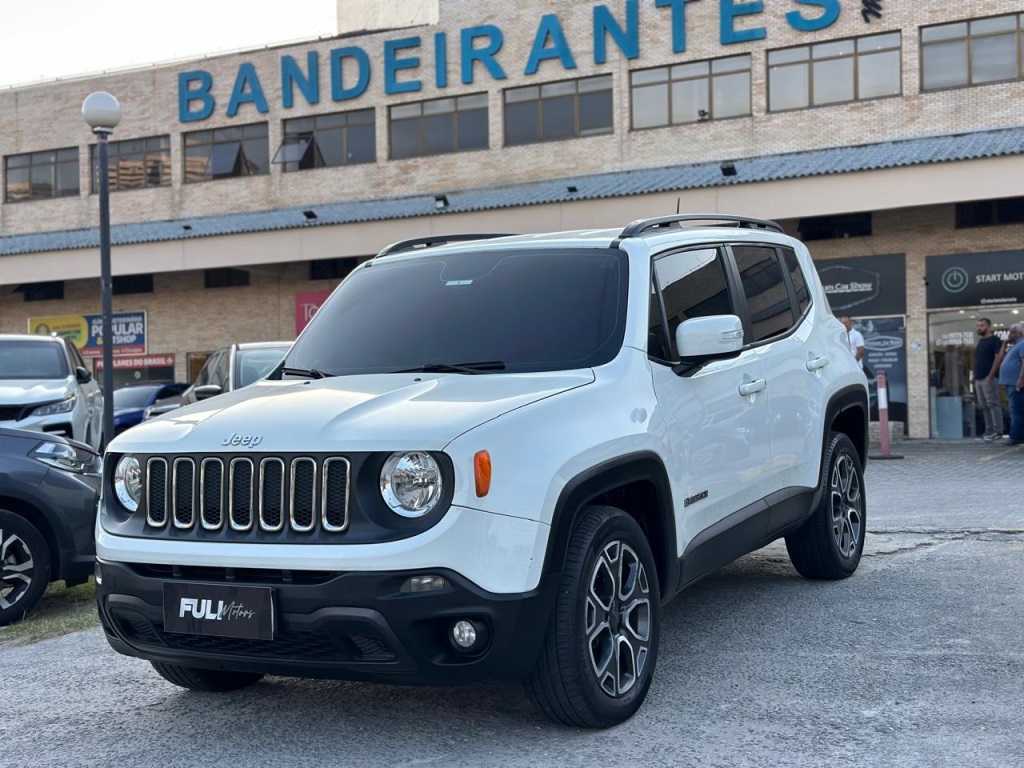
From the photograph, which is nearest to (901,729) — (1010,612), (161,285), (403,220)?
(1010,612)

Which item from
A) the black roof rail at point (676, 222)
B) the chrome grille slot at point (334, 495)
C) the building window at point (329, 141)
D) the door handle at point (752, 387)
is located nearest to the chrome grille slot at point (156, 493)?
the chrome grille slot at point (334, 495)

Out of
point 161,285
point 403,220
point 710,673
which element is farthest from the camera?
point 161,285

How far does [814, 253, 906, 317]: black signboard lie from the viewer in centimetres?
2314

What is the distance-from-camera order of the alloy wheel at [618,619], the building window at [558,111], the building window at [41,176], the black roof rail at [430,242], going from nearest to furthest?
the alloy wheel at [618,619]
the black roof rail at [430,242]
the building window at [558,111]
the building window at [41,176]

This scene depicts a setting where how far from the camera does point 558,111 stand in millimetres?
27625

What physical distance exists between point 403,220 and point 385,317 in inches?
826

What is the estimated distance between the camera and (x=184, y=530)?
13.5ft

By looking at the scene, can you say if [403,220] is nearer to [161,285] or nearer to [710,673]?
[161,285]

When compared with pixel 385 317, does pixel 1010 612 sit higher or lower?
lower

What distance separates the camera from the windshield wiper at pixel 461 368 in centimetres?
472

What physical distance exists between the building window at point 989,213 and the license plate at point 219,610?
822 inches

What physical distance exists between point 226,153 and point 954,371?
19.3 m

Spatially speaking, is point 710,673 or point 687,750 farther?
point 710,673

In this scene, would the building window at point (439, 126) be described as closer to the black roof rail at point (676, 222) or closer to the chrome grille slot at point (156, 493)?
the black roof rail at point (676, 222)
